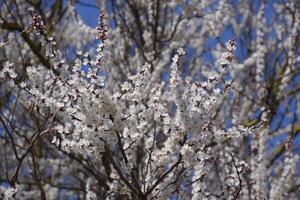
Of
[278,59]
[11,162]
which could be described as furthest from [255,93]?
[11,162]

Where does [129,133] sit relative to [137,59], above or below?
below

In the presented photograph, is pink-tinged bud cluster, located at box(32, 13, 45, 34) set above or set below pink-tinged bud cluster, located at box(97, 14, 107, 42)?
above

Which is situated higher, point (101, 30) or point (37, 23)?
point (37, 23)

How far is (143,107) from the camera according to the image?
2.99 meters

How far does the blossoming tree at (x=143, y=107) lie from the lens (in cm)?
292

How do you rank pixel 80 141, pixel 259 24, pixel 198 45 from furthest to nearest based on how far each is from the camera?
pixel 198 45
pixel 259 24
pixel 80 141

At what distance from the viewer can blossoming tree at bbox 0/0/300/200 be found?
2.92m

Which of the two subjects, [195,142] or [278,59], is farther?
[278,59]

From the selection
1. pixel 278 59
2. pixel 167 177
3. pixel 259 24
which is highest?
pixel 259 24

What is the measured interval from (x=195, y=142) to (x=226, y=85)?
0.37 m

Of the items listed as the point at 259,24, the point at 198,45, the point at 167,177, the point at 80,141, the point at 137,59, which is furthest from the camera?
the point at 198,45

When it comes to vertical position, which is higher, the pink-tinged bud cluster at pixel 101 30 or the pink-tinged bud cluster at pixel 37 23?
the pink-tinged bud cluster at pixel 37 23

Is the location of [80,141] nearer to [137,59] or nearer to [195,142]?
[195,142]

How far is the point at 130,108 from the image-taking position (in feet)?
9.75
